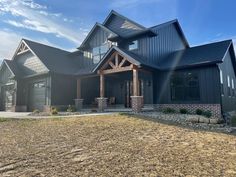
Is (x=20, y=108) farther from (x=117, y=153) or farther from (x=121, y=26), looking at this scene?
(x=117, y=153)

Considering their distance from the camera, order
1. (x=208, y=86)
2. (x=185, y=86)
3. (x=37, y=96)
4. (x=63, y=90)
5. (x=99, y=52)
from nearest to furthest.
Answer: (x=208, y=86) < (x=185, y=86) < (x=63, y=90) < (x=99, y=52) < (x=37, y=96)

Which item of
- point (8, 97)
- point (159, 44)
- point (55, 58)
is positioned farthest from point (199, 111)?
point (8, 97)

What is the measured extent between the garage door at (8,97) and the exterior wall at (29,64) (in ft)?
9.17

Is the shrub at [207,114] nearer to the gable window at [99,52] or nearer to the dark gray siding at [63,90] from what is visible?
the gable window at [99,52]

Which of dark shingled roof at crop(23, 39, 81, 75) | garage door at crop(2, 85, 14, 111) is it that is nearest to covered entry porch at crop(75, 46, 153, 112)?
dark shingled roof at crop(23, 39, 81, 75)

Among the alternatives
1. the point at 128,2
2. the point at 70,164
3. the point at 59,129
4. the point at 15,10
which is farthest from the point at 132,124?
the point at 15,10

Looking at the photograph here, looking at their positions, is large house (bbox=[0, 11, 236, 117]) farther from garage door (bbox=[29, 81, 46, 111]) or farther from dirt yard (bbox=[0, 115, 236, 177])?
dirt yard (bbox=[0, 115, 236, 177])

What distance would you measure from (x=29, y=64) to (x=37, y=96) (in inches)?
150

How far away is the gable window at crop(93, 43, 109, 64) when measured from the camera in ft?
62.7

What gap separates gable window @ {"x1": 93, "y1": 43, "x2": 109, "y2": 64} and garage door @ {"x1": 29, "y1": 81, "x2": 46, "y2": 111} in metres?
5.55

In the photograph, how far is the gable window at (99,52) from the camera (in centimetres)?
1912

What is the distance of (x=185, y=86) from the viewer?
14602 millimetres

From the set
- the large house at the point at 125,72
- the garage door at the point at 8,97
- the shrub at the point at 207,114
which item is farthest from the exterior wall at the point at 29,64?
the shrub at the point at 207,114

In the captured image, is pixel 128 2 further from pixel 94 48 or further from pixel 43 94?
pixel 43 94
